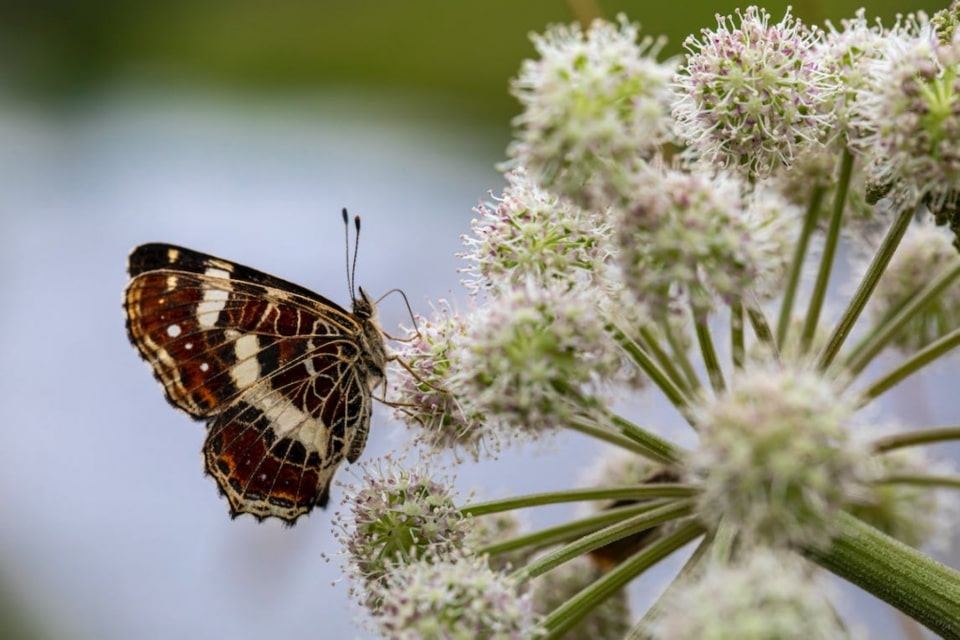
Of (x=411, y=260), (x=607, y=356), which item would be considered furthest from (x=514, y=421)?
(x=411, y=260)

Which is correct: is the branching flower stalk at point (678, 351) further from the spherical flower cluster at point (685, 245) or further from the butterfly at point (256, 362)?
the butterfly at point (256, 362)

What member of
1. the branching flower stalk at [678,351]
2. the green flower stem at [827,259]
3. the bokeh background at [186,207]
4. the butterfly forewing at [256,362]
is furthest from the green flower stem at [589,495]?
the bokeh background at [186,207]

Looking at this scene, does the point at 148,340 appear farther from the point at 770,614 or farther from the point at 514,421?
the point at 770,614

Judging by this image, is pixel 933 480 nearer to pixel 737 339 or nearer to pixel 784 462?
pixel 737 339

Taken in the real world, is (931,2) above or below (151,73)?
below

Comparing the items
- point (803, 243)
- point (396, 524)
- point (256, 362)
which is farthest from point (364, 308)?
point (803, 243)

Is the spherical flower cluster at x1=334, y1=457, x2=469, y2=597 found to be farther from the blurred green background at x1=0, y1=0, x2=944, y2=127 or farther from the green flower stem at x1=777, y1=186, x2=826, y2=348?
the blurred green background at x1=0, y1=0, x2=944, y2=127
